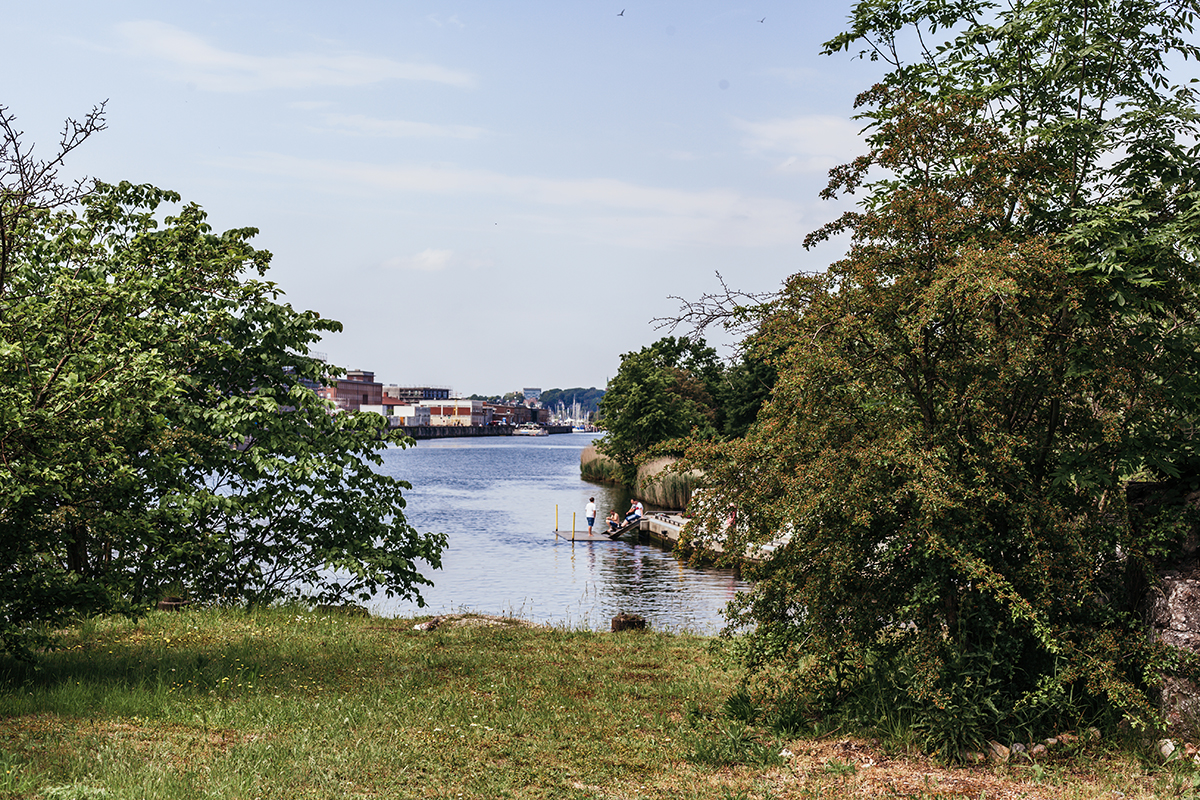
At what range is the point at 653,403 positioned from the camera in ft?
241

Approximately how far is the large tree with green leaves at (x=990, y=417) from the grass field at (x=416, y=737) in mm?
730

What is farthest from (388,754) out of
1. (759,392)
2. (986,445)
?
(759,392)

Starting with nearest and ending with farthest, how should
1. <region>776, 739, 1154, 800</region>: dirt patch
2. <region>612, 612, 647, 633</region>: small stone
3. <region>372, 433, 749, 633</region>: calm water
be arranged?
1. <region>776, 739, 1154, 800</region>: dirt patch
2. <region>612, 612, 647, 633</region>: small stone
3. <region>372, 433, 749, 633</region>: calm water

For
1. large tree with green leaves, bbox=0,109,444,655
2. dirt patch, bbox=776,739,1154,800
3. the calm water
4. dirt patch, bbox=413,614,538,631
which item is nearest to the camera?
dirt patch, bbox=776,739,1154,800

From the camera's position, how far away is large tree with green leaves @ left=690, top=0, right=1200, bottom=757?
8555mm

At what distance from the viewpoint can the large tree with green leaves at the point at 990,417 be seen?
8555mm

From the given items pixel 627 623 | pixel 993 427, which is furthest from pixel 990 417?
pixel 627 623

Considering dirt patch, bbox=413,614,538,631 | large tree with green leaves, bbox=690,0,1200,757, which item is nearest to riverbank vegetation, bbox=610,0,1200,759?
large tree with green leaves, bbox=690,0,1200,757

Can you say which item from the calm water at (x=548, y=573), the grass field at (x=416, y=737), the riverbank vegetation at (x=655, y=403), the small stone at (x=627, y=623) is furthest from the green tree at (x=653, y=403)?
the grass field at (x=416, y=737)

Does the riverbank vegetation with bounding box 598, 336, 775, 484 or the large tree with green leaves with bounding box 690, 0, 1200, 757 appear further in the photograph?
the riverbank vegetation with bounding box 598, 336, 775, 484

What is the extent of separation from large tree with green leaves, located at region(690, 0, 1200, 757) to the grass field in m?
0.73

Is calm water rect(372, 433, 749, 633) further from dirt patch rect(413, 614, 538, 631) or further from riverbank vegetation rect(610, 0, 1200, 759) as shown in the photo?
riverbank vegetation rect(610, 0, 1200, 759)

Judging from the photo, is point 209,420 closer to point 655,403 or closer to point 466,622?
point 466,622

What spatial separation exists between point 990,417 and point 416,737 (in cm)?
622
